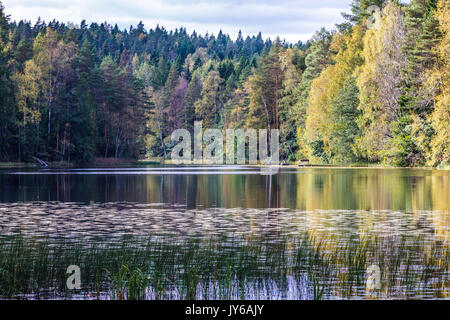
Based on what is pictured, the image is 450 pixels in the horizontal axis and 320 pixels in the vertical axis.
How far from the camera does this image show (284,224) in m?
18.7

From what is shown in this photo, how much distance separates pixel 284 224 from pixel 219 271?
7.81m

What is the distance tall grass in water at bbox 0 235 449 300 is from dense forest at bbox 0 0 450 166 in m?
38.1

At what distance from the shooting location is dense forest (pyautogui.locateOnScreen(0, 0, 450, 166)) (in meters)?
54.3

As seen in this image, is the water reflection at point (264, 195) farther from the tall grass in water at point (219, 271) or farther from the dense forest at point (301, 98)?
the dense forest at point (301, 98)

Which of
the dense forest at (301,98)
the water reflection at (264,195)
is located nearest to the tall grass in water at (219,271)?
the water reflection at (264,195)

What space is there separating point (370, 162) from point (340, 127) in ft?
16.1

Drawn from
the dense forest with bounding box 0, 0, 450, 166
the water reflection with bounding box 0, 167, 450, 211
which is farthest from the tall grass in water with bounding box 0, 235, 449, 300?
the dense forest with bounding box 0, 0, 450, 166

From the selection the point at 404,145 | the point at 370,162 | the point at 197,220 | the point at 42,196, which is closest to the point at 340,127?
the point at 370,162

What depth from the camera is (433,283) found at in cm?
1026

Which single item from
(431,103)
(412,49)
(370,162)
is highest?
(412,49)

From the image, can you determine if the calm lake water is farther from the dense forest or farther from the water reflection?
the dense forest

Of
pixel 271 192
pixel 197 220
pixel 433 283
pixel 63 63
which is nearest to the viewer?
pixel 433 283

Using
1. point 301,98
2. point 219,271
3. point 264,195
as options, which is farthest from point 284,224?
point 301,98
